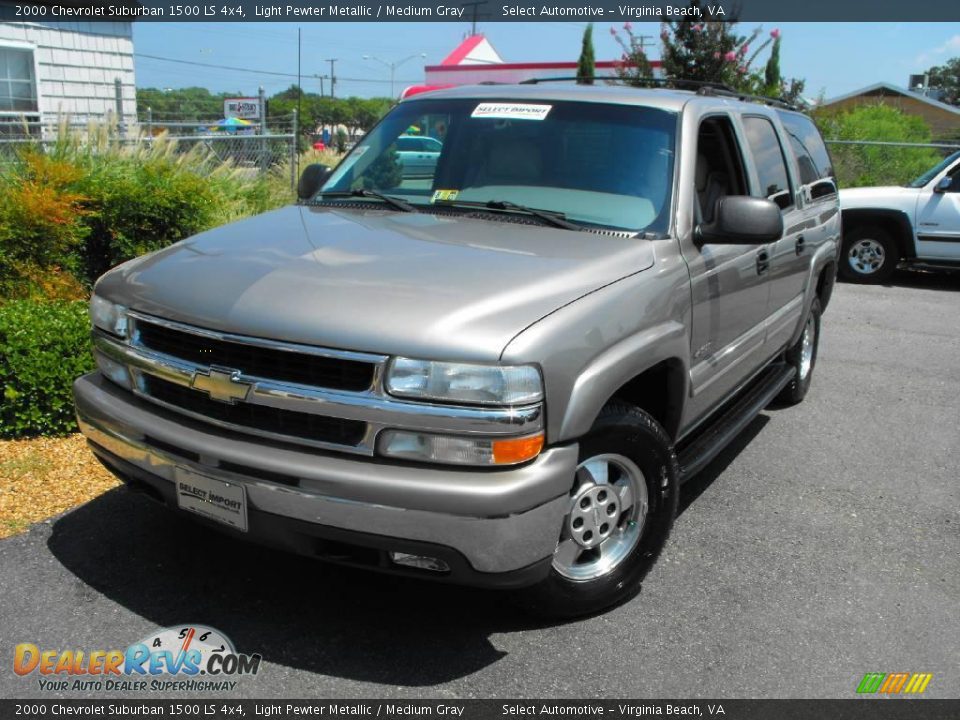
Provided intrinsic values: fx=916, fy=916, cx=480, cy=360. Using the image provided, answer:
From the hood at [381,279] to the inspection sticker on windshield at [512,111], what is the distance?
719 mm

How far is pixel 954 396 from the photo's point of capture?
22.8 feet

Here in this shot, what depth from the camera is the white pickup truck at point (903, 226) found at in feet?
37.9

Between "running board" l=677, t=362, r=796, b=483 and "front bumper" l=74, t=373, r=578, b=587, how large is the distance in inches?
48.7

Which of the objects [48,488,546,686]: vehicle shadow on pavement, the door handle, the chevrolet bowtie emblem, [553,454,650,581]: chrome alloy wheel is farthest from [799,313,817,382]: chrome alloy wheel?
the chevrolet bowtie emblem

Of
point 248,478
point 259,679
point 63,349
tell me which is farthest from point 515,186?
point 63,349

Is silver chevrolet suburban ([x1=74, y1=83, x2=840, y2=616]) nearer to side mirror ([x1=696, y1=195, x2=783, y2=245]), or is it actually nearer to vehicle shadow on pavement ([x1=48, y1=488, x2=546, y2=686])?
side mirror ([x1=696, y1=195, x2=783, y2=245])

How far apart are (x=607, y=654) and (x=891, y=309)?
8.49 m

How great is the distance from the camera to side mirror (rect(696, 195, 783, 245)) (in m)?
3.74

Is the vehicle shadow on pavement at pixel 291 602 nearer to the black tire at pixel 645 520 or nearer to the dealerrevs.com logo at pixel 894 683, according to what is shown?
the black tire at pixel 645 520

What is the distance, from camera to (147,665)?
10.2 feet

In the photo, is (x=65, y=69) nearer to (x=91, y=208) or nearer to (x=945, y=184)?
(x=91, y=208)

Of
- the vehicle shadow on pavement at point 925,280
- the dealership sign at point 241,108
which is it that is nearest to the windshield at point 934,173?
the vehicle shadow on pavement at point 925,280

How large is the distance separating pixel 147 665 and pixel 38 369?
227 cm
